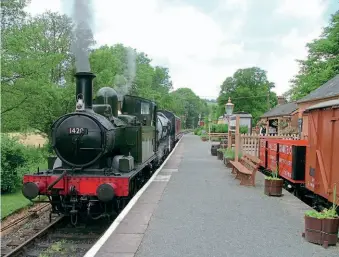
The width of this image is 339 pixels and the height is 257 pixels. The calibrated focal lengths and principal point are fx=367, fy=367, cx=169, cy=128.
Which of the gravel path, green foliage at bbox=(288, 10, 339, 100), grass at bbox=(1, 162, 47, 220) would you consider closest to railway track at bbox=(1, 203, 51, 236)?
grass at bbox=(1, 162, 47, 220)

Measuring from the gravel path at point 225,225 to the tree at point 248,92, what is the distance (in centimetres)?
5999

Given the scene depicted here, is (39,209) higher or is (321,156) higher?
(321,156)

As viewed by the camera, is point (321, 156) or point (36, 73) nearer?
point (321, 156)

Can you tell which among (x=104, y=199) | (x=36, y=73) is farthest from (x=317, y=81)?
(x=104, y=199)

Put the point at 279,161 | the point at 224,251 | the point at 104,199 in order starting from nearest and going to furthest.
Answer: the point at 224,251 → the point at 104,199 → the point at 279,161

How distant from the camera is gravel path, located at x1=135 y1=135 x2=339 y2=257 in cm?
533

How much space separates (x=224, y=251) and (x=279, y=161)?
7.22 metres

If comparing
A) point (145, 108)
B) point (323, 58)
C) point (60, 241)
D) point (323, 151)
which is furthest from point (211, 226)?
point (323, 58)

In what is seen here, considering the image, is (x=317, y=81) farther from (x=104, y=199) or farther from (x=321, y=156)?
(x=104, y=199)

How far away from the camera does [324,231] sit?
5605 millimetres

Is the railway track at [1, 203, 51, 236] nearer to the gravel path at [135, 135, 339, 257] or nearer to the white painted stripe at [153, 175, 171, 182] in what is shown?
the white painted stripe at [153, 175, 171, 182]

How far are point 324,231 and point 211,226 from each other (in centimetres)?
189

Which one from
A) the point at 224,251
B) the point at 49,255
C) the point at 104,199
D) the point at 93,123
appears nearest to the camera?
the point at 224,251

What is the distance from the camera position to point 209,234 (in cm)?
607
